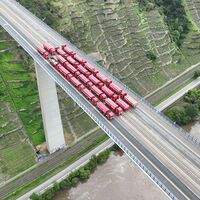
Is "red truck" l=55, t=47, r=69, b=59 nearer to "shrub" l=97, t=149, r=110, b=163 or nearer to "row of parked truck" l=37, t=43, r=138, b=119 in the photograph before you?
"row of parked truck" l=37, t=43, r=138, b=119

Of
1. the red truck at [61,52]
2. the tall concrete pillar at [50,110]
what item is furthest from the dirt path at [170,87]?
the red truck at [61,52]

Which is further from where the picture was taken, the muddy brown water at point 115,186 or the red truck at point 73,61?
the red truck at point 73,61

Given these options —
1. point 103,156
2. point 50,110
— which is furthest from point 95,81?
point 103,156

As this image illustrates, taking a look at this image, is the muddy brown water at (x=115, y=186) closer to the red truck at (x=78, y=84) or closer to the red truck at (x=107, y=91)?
the red truck at (x=107, y=91)

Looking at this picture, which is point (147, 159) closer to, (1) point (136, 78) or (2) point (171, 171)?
(2) point (171, 171)

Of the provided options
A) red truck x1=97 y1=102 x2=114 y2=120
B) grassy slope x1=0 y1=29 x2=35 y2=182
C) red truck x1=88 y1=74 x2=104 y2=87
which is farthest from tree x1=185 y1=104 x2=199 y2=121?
grassy slope x1=0 y1=29 x2=35 y2=182

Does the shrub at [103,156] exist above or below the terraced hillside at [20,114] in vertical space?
below

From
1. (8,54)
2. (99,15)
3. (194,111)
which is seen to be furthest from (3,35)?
(194,111)

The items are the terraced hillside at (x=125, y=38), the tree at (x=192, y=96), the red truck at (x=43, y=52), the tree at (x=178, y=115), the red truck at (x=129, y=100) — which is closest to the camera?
the red truck at (x=129, y=100)
